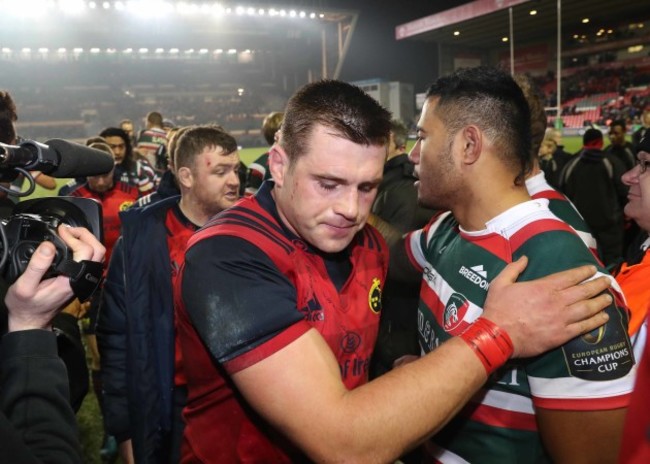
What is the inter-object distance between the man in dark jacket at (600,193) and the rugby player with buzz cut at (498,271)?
4320 millimetres

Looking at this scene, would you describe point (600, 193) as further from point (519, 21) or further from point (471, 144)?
point (519, 21)

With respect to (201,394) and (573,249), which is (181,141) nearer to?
(201,394)

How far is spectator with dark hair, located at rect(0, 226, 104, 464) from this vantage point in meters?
1.06

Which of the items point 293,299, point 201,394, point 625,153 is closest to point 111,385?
point 201,394

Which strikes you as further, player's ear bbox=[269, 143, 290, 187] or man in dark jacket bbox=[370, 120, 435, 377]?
man in dark jacket bbox=[370, 120, 435, 377]

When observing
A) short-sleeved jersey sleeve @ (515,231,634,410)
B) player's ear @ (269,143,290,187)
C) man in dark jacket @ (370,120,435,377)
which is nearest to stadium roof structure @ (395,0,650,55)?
man in dark jacket @ (370,120,435,377)

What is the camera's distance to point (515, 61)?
29.4 m

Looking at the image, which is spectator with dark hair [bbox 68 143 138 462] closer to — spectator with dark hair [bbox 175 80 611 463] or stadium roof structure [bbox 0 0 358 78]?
spectator with dark hair [bbox 175 80 611 463]

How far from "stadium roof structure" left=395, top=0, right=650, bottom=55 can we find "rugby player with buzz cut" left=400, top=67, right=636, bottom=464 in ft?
62.9

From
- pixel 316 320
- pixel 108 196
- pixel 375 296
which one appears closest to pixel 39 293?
pixel 316 320

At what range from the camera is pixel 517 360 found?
55.6 inches

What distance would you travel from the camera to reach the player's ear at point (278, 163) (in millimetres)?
1526

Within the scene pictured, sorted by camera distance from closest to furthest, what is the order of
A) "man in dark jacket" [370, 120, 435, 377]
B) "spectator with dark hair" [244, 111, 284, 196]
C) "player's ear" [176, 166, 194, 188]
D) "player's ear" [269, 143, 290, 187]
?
"player's ear" [269, 143, 290, 187], "player's ear" [176, 166, 194, 188], "man in dark jacket" [370, 120, 435, 377], "spectator with dark hair" [244, 111, 284, 196]

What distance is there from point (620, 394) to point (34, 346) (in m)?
1.34
